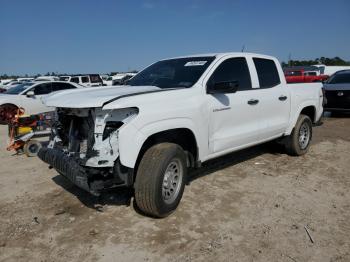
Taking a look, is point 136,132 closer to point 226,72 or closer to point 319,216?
point 226,72

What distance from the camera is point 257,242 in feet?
11.0

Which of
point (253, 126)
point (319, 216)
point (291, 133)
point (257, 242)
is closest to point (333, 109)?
point (291, 133)

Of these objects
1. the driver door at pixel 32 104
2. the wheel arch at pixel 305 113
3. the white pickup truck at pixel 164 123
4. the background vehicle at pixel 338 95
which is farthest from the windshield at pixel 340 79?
the driver door at pixel 32 104

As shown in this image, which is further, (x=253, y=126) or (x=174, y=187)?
(x=253, y=126)

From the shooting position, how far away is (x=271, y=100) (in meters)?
5.55

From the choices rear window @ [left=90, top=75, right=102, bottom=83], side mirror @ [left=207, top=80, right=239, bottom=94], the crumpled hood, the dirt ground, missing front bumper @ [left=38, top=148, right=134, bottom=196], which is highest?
rear window @ [left=90, top=75, right=102, bottom=83]

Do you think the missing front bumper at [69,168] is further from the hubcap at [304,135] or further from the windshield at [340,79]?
the windshield at [340,79]

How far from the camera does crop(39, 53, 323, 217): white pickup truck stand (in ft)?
11.3

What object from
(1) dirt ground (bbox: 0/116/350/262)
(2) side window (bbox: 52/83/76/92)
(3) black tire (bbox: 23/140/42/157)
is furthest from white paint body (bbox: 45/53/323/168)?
(2) side window (bbox: 52/83/76/92)

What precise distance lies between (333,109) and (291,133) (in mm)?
7015

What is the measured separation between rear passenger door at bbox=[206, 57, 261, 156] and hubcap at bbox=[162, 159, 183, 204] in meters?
0.62

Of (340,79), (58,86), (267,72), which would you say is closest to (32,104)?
(58,86)

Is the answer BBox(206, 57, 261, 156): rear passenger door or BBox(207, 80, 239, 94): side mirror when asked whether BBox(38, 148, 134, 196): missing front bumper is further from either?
BBox(207, 80, 239, 94): side mirror

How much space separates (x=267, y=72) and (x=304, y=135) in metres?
1.89
